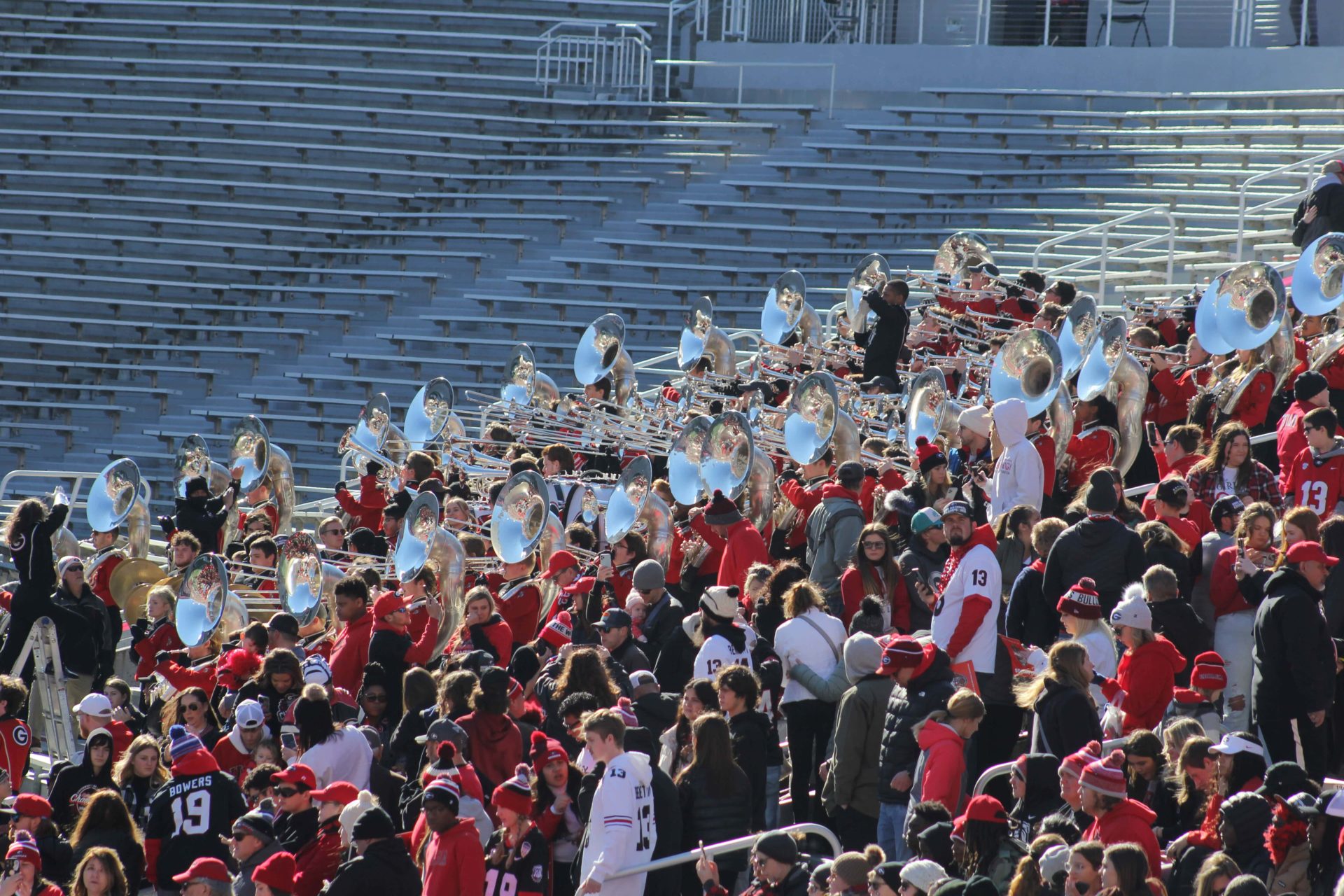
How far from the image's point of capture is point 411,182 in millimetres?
19578

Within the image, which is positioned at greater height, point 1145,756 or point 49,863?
point 1145,756

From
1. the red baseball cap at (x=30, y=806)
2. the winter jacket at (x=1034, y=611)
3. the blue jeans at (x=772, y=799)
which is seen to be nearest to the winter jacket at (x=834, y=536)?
the winter jacket at (x=1034, y=611)

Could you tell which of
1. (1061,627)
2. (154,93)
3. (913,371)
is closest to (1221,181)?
(913,371)

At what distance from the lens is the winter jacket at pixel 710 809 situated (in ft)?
20.8

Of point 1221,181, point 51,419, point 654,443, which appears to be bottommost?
point 51,419

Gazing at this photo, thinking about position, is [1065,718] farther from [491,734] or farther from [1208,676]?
[491,734]

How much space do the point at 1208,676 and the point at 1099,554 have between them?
0.93m

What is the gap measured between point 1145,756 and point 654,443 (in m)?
5.55

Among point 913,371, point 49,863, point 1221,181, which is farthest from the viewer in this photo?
point 1221,181

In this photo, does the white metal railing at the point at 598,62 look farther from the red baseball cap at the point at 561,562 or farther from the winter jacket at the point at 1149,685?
the winter jacket at the point at 1149,685

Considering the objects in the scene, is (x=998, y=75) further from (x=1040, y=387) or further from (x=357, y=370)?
(x=1040, y=387)

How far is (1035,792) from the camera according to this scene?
228 inches

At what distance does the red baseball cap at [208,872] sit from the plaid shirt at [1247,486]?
4258 millimetres

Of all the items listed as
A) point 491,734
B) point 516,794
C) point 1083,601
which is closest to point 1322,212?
point 1083,601
